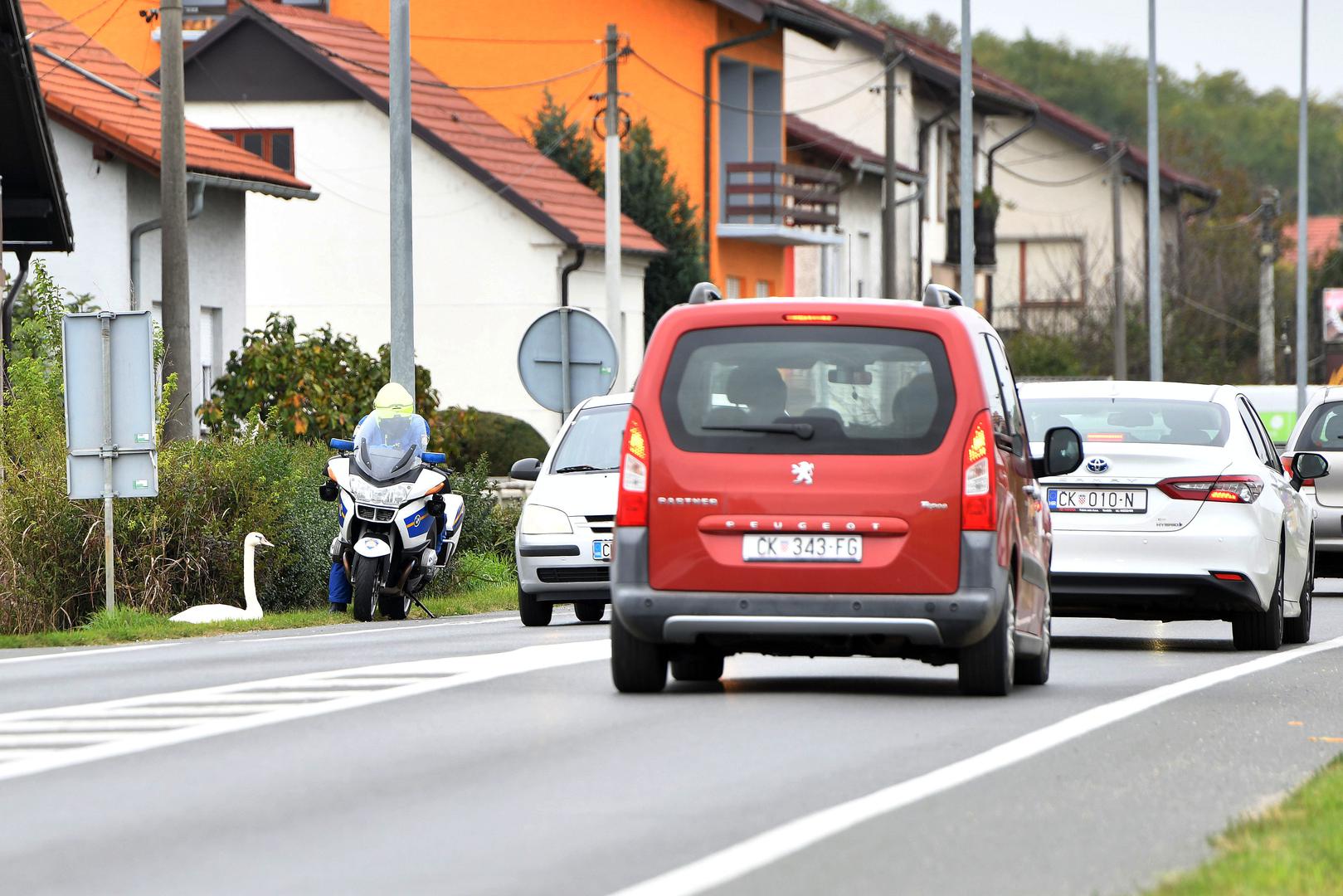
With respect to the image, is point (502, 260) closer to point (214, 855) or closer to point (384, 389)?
point (384, 389)

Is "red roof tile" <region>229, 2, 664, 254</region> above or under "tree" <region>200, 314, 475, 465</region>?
above

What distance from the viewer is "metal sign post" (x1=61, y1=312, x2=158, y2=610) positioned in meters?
18.2

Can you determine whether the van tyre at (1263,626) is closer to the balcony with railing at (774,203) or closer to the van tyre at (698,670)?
the van tyre at (698,670)

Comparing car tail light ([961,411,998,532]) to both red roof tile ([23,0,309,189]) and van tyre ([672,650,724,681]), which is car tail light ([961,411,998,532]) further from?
red roof tile ([23,0,309,189])

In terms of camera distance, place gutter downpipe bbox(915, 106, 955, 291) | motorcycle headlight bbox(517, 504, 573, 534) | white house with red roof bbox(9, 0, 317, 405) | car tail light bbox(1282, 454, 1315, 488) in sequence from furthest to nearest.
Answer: gutter downpipe bbox(915, 106, 955, 291)
white house with red roof bbox(9, 0, 317, 405)
motorcycle headlight bbox(517, 504, 573, 534)
car tail light bbox(1282, 454, 1315, 488)

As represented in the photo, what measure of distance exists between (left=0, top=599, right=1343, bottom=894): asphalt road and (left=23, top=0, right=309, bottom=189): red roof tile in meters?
17.3

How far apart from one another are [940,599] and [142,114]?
23254 mm

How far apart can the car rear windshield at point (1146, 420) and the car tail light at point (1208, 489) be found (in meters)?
0.35

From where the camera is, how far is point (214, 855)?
7.24 meters

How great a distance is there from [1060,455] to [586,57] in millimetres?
36825

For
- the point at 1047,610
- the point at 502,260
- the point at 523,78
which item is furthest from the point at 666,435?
the point at 523,78

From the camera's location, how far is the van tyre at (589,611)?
19891mm

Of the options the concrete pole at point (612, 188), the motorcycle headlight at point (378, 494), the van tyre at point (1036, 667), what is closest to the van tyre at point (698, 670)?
the van tyre at point (1036, 667)

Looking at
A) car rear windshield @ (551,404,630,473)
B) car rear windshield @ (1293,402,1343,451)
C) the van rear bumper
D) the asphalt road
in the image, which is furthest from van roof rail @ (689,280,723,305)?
car rear windshield @ (1293,402,1343,451)
